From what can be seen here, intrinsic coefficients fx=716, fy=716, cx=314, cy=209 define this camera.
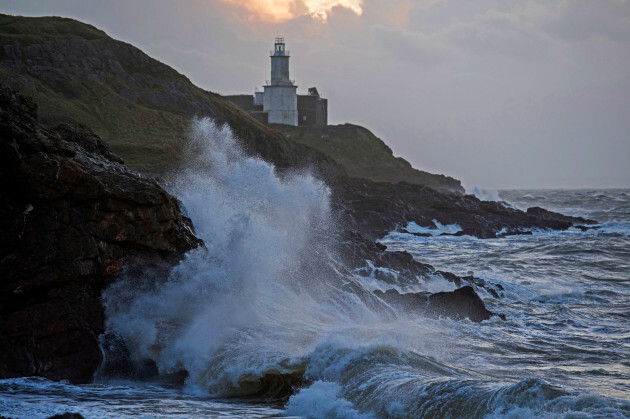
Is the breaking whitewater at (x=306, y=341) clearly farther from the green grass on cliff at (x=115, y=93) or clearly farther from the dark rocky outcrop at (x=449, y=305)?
the green grass on cliff at (x=115, y=93)

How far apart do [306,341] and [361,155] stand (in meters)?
57.2

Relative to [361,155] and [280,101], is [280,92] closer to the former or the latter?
[280,101]

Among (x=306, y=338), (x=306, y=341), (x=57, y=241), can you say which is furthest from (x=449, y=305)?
(x=57, y=241)

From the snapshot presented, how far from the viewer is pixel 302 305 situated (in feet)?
38.2

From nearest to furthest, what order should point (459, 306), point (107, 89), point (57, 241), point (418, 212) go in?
point (57, 241) → point (459, 306) → point (418, 212) → point (107, 89)

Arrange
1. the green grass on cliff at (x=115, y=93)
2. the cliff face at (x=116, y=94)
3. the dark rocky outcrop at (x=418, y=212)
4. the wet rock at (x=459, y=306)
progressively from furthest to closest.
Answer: the cliff face at (x=116, y=94), the green grass on cliff at (x=115, y=93), the dark rocky outcrop at (x=418, y=212), the wet rock at (x=459, y=306)

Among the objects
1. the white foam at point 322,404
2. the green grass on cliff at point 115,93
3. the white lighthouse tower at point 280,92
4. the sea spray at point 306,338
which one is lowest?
the white foam at point 322,404

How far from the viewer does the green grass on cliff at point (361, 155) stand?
62.0 meters

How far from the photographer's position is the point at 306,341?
9.27 meters

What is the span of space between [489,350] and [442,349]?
2.66 ft

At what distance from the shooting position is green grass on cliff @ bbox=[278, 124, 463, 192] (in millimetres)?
62031

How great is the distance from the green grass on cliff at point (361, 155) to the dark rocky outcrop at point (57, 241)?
50.9 metres

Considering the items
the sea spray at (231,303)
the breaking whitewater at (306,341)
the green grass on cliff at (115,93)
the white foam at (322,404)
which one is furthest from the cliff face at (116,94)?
the white foam at (322,404)

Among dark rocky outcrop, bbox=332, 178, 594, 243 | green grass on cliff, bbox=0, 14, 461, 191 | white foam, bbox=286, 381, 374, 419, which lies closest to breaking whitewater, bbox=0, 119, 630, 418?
white foam, bbox=286, 381, 374, 419
